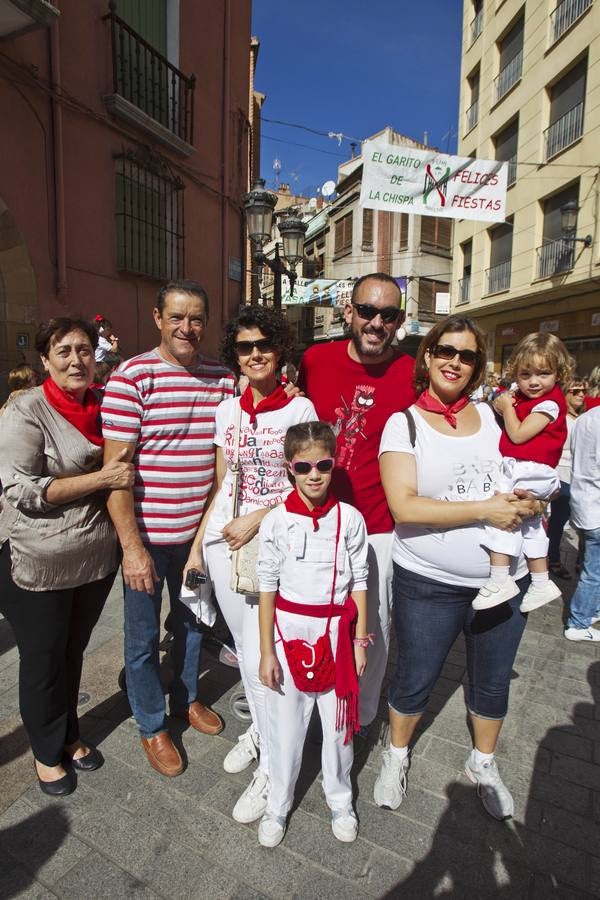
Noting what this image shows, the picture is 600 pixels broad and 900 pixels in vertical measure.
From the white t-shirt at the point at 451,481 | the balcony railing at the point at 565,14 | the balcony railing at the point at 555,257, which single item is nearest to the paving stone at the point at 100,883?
the white t-shirt at the point at 451,481

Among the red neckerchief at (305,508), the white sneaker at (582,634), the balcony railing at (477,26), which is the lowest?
the white sneaker at (582,634)

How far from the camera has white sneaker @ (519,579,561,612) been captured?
2.33 metres

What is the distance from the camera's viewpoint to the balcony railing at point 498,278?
54.7 feet

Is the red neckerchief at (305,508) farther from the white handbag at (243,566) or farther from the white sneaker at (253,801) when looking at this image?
the white sneaker at (253,801)

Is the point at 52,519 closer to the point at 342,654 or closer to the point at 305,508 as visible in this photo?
the point at 305,508

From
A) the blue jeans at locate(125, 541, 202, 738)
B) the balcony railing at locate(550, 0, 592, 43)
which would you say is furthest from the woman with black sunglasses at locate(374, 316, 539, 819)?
the balcony railing at locate(550, 0, 592, 43)

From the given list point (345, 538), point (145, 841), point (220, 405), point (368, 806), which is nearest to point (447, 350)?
point (345, 538)

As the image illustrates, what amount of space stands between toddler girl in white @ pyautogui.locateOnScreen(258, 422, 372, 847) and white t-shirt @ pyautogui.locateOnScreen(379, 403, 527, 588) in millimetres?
273

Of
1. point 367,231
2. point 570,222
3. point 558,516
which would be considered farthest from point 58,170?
point 367,231

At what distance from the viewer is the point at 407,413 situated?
2.08 metres

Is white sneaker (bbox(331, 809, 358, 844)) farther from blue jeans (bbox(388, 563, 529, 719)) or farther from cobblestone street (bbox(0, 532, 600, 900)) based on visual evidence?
blue jeans (bbox(388, 563, 529, 719))

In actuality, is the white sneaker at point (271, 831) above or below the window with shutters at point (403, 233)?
below

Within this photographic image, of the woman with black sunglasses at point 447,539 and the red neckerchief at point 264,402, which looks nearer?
the woman with black sunglasses at point 447,539

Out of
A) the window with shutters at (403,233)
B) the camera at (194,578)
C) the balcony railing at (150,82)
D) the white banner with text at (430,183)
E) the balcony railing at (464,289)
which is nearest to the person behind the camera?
the camera at (194,578)
